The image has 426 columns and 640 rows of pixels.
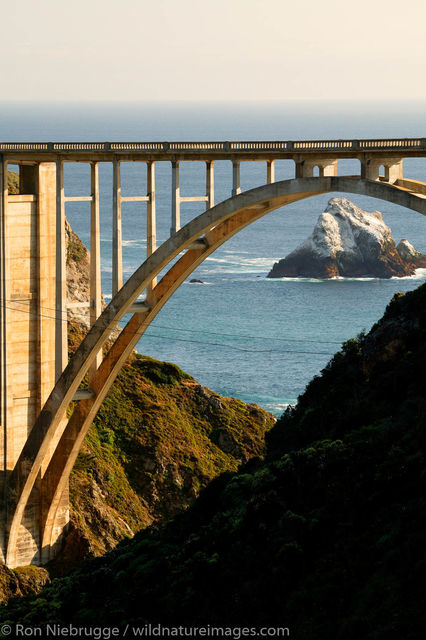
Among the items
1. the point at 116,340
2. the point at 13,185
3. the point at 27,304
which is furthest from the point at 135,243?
the point at 116,340

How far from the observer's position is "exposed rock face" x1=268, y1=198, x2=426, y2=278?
13075cm

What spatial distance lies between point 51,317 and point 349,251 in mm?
90241

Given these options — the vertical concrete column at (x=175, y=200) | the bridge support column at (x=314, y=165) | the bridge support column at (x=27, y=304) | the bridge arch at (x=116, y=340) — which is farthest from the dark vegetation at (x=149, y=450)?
the bridge support column at (x=314, y=165)

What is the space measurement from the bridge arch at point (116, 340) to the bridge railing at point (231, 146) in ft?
3.50

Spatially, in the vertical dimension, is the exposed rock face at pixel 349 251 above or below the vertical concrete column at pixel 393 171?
below

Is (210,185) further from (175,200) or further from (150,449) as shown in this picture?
(150,449)

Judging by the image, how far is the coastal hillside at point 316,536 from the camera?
25.3 meters

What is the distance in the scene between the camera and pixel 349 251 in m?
131

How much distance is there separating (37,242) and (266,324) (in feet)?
247

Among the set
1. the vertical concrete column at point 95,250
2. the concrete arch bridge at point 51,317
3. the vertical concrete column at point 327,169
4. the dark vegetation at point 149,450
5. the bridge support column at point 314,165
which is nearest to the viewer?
the bridge support column at point 314,165

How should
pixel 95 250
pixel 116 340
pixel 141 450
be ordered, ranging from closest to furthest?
pixel 95 250
pixel 116 340
pixel 141 450

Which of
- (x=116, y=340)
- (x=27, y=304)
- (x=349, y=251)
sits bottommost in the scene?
(x=349, y=251)

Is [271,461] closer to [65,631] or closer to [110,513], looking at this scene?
[65,631]

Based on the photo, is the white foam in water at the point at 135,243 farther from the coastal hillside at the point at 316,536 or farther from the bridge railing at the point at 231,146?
the coastal hillside at the point at 316,536
